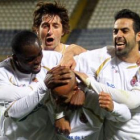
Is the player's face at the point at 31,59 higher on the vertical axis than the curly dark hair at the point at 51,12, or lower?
lower

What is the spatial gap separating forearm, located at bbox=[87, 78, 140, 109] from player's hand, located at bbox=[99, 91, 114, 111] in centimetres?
7

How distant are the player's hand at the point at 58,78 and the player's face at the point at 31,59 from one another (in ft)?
0.42

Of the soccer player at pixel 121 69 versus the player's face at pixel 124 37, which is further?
the player's face at pixel 124 37

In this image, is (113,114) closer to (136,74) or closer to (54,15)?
(136,74)

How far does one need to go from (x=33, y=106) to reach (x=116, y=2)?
11.2ft

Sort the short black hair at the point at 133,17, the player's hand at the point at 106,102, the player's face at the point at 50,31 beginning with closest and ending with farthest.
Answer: the player's hand at the point at 106,102, the short black hair at the point at 133,17, the player's face at the point at 50,31

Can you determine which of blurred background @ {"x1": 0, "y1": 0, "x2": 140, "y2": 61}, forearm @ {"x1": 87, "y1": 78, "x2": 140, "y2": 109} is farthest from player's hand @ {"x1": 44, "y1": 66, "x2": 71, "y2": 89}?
blurred background @ {"x1": 0, "y1": 0, "x2": 140, "y2": 61}

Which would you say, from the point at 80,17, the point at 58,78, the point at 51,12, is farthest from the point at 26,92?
the point at 80,17

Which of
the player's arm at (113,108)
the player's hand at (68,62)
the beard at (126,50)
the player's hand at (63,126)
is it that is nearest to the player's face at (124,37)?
the beard at (126,50)

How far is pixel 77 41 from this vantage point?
4.12 meters

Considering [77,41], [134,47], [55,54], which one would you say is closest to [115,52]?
[134,47]

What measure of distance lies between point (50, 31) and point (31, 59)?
467 millimetres

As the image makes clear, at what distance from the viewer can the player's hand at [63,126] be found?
1.64 metres

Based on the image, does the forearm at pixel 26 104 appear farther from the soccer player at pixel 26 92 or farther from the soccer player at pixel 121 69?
the soccer player at pixel 121 69
